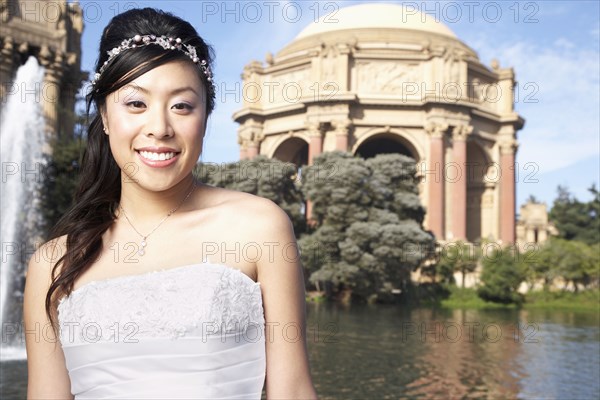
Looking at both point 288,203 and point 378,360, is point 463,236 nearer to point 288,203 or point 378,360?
point 288,203

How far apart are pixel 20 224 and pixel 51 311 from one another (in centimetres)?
1609

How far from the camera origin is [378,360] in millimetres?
14070

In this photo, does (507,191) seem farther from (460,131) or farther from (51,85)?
(51,85)

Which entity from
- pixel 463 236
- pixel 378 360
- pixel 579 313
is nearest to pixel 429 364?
pixel 378 360

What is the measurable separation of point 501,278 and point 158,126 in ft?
113

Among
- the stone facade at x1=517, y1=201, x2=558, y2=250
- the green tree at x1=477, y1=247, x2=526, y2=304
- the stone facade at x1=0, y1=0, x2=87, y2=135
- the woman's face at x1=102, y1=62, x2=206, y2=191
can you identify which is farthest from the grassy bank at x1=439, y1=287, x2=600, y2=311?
the woman's face at x1=102, y1=62, x2=206, y2=191

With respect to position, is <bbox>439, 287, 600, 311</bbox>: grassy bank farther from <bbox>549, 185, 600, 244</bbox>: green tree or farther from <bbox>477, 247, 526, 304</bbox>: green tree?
<bbox>549, 185, 600, 244</bbox>: green tree

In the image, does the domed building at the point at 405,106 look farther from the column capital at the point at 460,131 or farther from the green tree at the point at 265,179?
the green tree at the point at 265,179

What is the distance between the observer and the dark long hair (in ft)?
5.85

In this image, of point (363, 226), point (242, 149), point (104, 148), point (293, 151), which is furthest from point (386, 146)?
point (104, 148)

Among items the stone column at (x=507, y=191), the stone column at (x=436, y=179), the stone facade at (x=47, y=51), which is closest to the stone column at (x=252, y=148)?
the stone column at (x=436, y=179)

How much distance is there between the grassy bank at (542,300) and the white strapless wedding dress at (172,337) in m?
32.8

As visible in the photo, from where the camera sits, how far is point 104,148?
2.05m

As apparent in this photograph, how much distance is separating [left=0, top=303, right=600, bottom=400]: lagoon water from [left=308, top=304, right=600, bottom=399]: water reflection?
0.02 meters
